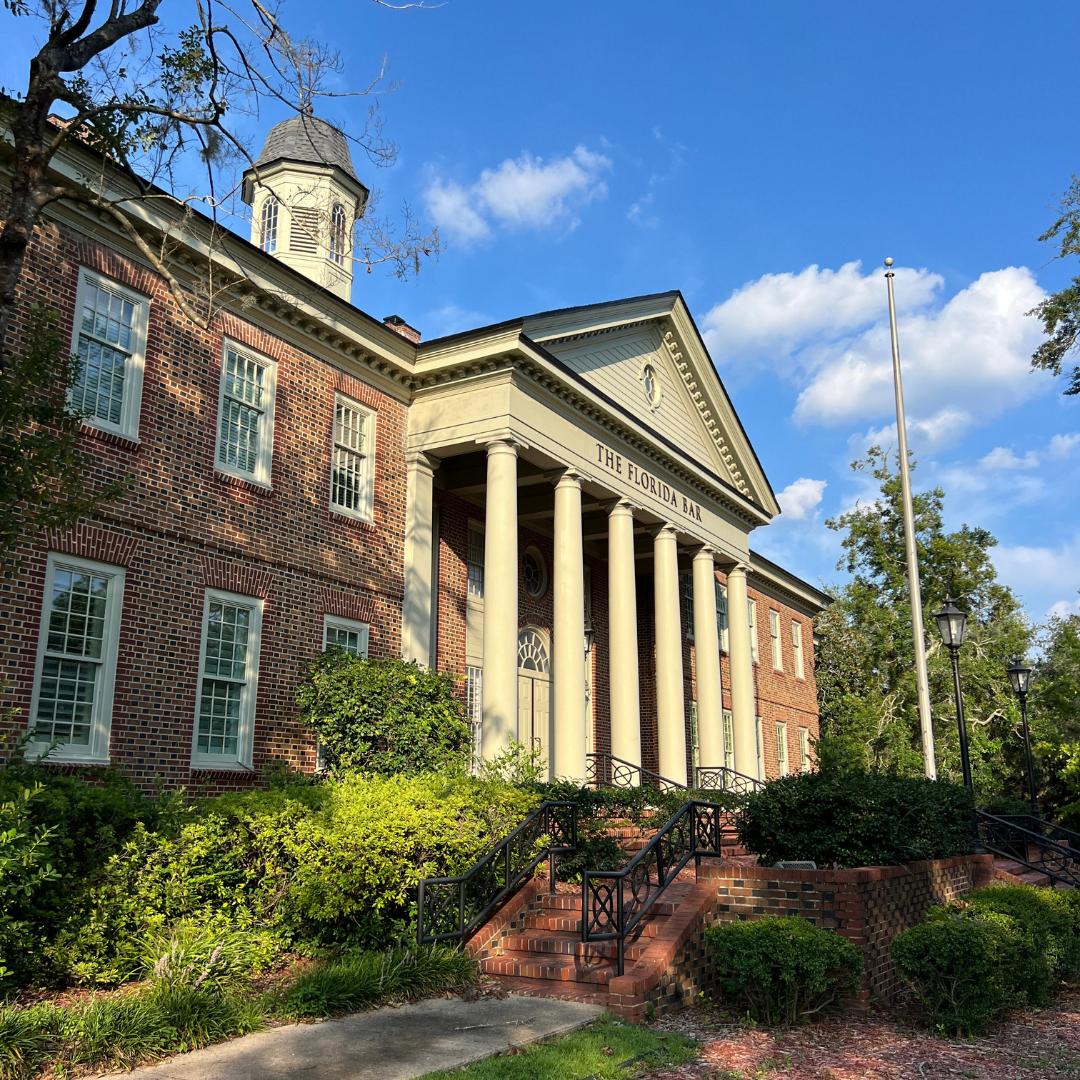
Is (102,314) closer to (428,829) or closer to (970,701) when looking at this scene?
(428,829)

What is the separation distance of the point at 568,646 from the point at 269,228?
45.9ft

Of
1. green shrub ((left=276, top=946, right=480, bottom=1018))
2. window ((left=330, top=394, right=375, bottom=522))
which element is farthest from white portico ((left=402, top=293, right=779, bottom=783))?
green shrub ((left=276, top=946, right=480, bottom=1018))

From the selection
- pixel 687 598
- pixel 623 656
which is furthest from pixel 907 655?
pixel 623 656

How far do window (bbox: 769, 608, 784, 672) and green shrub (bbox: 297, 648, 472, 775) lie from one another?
1972 centimetres

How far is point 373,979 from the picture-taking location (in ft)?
26.7

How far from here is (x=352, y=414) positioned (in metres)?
16.4

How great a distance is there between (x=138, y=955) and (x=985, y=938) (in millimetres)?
7209

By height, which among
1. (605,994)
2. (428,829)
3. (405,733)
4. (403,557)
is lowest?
(605,994)

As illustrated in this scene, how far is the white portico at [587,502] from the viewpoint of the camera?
16.4m

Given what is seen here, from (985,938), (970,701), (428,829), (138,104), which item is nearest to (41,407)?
(138,104)

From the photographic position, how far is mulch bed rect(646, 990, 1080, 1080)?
701cm

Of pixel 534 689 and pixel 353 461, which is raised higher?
pixel 353 461

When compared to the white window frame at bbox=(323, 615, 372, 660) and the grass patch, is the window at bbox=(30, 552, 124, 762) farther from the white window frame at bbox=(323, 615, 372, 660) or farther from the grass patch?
the grass patch

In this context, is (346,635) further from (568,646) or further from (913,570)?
(913,570)
